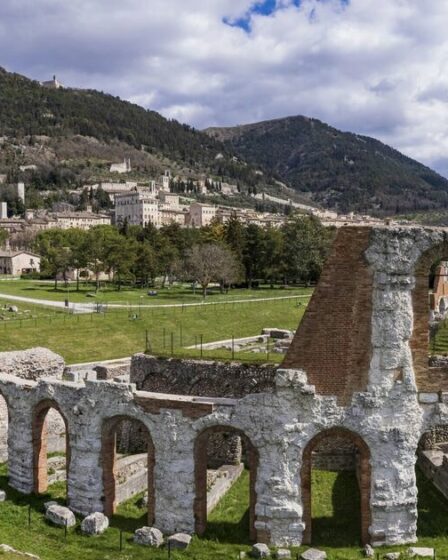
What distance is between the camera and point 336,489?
2478cm

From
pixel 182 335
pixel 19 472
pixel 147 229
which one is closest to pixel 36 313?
pixel 182 335

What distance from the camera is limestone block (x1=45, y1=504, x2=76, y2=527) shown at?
808 inches

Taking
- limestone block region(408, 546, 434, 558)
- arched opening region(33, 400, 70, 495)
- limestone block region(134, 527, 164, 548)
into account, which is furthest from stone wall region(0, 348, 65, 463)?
limestone block region(408, 546, 434, 558)

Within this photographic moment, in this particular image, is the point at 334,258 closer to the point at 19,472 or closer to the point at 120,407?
the point at 120,407

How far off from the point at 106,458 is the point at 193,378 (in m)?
9.80

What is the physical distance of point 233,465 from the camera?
89.9 ft

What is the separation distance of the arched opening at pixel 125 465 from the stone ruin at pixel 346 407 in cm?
64

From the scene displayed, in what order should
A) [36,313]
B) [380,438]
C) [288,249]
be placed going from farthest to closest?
1. [288,249]
2. [36,313]
3. [380,438]

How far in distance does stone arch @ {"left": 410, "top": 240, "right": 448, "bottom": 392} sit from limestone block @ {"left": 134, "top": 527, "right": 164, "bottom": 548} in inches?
365

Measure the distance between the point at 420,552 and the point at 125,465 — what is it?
12406 mm

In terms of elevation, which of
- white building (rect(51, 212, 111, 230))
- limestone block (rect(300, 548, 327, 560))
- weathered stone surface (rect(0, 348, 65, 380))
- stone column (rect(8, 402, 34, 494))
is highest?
white building (rect(51, 212, 111, 230))

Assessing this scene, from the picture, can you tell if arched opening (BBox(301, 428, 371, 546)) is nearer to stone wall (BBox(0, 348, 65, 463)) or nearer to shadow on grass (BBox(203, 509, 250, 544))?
shadow on grass (BBox(203, 509, 250, 544))

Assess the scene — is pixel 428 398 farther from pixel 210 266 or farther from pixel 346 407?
pixel 210 266

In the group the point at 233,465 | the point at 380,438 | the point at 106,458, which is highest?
the point at 380,438
